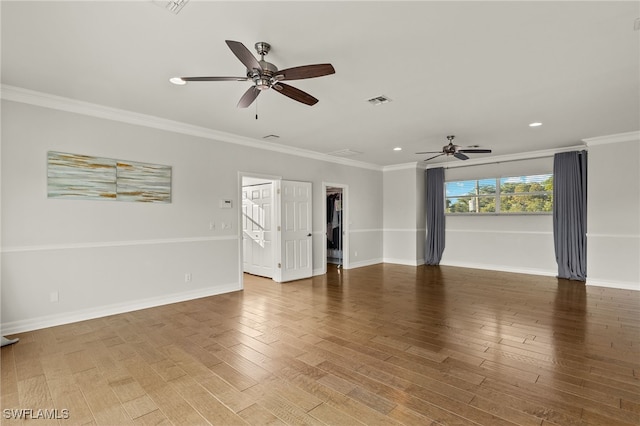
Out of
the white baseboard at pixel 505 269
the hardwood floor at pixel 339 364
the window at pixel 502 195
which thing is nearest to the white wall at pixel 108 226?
the hardwood floor at pixel 339 364

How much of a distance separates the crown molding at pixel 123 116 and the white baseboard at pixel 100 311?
2565mm

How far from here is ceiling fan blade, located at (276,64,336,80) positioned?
94.5 inches

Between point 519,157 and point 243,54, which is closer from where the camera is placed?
point 243,54

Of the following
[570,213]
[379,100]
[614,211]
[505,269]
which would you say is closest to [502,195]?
[570,213]

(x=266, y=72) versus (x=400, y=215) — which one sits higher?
(x=266, y=72)

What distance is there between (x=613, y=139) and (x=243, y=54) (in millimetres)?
6892

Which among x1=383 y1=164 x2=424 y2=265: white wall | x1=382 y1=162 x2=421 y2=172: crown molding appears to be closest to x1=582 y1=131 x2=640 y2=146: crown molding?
x1=382 y1=162 x2=421 y2=172: crown molding

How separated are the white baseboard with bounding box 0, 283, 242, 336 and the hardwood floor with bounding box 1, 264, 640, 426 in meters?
0.13

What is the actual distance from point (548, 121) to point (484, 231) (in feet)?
11.9

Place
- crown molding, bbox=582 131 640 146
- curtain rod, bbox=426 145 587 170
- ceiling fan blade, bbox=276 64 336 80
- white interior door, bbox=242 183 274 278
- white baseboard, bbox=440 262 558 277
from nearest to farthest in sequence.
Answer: ceiling fan blade, bbox=276 64 336 80 → crown molding, bbox=582 131 640 146 → curtain rod, bbox=426 145 587 170 → white interior door, bbox=242 183 274 278 → white baseboard, bbox=440 262 558 277

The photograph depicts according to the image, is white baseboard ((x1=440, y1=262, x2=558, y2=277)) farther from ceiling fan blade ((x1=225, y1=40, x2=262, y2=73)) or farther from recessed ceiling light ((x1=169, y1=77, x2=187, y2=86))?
recessed ceiling light ((x1=169, y1=77, x2=187, y2=86))

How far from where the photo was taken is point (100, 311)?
13.8ft

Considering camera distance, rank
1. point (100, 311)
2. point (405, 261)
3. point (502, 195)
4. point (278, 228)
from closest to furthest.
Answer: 1. point (100, 311)
2. point (278, 228)
3. point (502, 195)
4. point (405, 261)

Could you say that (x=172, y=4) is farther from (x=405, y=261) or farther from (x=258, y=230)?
(x=405, y=261)
